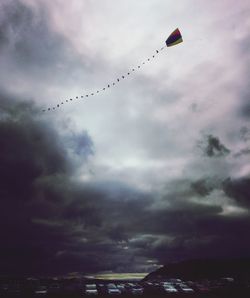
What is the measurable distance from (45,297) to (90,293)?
28.7m

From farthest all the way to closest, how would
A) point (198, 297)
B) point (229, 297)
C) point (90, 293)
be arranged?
point (90, 293)
point (198, 297)
point (229, 297)

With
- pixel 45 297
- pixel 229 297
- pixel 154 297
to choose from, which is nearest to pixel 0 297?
pixel 45 297

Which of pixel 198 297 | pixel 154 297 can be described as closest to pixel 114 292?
pixel 154 297

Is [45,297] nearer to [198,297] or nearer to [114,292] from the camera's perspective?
[114,292]

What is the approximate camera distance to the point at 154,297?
370 feet

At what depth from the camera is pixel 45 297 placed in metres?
112

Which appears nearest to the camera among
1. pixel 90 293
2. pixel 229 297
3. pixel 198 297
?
pixel 229 297

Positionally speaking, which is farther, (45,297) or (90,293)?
(90,293)

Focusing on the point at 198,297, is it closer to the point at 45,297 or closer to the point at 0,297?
the point at 45,297

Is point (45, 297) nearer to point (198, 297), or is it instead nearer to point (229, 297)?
point (198, 297)

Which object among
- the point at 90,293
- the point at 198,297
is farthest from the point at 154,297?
the point at 90,293

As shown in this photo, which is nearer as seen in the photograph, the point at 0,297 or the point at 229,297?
the point at 229,297

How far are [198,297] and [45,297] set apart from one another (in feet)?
165

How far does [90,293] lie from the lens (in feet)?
447
